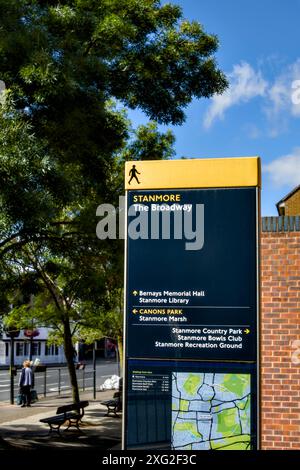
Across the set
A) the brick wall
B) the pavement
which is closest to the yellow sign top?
the brick wall

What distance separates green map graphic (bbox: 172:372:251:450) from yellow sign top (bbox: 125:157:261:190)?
6.41 feet

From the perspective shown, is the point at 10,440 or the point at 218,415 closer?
the point at 218,415

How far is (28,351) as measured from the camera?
218 ft

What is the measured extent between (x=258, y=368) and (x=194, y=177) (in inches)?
80.6

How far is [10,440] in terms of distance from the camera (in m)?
14.6

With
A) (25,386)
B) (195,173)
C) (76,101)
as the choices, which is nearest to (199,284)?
(195,173)

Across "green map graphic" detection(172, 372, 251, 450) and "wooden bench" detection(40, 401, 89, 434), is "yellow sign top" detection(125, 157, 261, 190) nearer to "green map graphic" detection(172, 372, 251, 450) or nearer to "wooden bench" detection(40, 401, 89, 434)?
"green map graphic" detection(172, 372, 251, 450)

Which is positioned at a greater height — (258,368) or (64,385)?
(258,368)

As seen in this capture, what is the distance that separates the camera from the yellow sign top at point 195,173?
621 centimetres

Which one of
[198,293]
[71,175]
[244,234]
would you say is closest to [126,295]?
[198,293]

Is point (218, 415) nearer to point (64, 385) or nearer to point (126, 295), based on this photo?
point (126, 295)

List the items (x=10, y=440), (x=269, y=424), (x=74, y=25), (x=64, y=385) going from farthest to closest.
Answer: (x=64, y=385)
(x=10, y=440)
(x=74, y=25)
(x=269, y=424)

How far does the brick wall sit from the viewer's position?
884 centimetres

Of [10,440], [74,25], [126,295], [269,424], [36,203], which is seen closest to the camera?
[126,295]
